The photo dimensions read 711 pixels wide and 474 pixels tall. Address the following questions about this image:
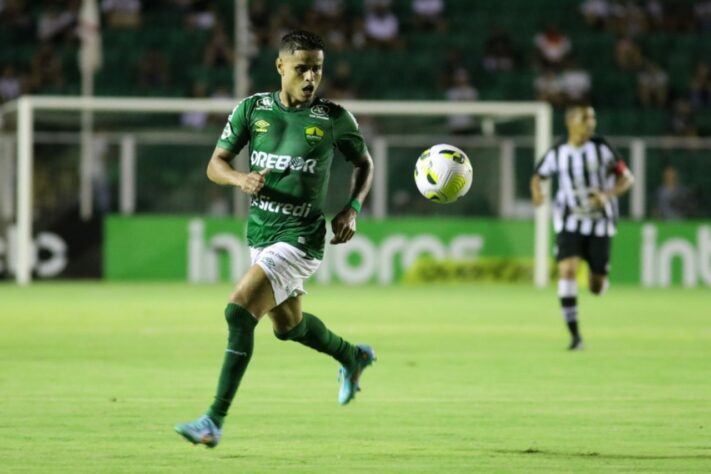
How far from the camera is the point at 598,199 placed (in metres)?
13.8

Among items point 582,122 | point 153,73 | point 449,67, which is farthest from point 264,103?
point 449,67

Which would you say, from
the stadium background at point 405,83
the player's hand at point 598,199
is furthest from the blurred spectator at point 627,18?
the player's hand at point 598,199

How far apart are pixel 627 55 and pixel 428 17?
432cm

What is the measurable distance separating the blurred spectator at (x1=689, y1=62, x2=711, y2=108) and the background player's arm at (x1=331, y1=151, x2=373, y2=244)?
2223cm

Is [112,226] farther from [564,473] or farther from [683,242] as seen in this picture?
[564,473]

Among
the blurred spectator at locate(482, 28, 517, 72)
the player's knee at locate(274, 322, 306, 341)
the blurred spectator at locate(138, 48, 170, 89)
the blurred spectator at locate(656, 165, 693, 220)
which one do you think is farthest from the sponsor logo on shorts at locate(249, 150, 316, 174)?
the blurred spectator at locate(482, 28, 517, 72)

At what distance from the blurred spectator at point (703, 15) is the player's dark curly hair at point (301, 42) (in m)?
25.9

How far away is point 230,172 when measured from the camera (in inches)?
308

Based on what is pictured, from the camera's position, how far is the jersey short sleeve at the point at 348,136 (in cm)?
822

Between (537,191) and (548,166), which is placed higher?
(548,166)

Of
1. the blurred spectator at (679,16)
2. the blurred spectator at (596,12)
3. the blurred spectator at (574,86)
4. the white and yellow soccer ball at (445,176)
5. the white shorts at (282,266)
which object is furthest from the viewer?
the blurred spectator at (679,16)

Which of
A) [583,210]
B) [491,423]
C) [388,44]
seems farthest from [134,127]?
[491,423]

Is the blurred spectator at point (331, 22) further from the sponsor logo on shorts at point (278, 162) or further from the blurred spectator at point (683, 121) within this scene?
the sponsor logo on shorts at point (278, 162)

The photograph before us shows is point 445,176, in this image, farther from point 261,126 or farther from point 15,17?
point 15,17
